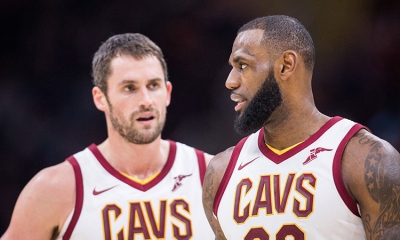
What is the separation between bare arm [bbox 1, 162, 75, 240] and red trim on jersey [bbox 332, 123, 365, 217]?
1925 millimetres

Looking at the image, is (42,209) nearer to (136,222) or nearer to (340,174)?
(136,222)

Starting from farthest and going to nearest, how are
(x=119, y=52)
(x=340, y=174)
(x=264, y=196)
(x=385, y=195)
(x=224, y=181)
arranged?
1. (x=119, y=52)
2. (x=224, y=181)
3. (x=264, y=196)
4. (x=340, y=174)
5. (x=385, y=195)

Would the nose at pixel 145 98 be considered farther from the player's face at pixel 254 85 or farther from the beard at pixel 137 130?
the player's face at pixel 254 85

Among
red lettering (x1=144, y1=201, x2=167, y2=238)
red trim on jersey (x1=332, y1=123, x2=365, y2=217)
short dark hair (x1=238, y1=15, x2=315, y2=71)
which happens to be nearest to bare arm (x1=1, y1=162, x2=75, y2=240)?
red lettering (x1=144, y1=201, x2=167, y2=238)

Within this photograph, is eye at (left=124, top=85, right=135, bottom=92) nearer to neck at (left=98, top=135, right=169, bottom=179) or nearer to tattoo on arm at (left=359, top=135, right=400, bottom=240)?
neck at (left=98, top=135, right=169, bottom=179)

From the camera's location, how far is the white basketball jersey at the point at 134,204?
402cm

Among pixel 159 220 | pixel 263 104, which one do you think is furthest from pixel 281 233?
pixel 159 220

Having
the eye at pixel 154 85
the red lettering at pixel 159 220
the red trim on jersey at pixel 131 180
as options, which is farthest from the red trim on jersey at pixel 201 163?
the eye at pixel 154 85

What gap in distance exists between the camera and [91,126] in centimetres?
636

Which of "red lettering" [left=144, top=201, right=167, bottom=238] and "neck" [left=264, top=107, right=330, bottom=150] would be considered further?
"red lettering" [left=144, top=201, right=167, bottom=238]

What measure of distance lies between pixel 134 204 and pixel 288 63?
1.59m

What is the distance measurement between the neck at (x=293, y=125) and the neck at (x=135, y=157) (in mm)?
1346

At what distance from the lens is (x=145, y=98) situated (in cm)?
419

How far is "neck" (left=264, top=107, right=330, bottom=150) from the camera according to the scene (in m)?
3.11
